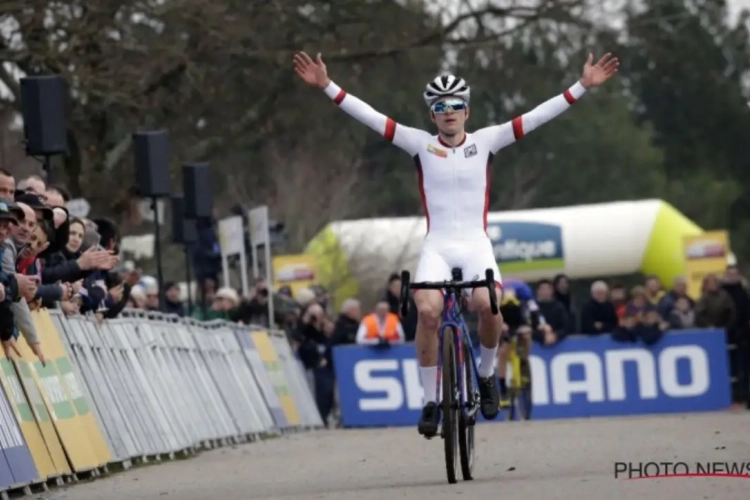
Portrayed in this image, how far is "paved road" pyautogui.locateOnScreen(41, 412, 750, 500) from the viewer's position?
11.9 m

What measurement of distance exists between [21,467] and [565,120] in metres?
72.9

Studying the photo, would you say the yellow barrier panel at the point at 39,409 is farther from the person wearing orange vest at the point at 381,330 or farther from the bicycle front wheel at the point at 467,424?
the person wearing orange vest at the point at 381,330

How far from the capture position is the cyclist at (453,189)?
1344 centimetres

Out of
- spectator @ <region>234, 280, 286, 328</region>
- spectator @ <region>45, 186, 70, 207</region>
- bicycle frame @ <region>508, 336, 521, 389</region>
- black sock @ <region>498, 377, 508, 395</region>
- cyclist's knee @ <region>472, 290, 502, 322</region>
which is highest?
spectator @ <region>45, 186, 70, 207</region>

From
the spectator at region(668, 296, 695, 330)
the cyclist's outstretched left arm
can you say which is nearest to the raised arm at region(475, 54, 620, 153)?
the cyclist's outstretched left arm

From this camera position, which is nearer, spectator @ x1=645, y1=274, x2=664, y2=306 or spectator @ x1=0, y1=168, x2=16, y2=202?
spectator @ x1=0, y1=168, x2=16, y2=202

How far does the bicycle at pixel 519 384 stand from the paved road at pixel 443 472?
6.45m

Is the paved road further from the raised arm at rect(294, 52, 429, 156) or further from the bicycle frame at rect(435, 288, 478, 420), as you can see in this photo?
the raised arm at rect(294, 52, 429, 156)

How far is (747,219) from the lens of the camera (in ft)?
301

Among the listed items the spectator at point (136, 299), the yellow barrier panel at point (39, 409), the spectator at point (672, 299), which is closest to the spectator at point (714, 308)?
the spectator at point (672, 299)

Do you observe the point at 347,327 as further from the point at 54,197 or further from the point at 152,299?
the point at 54,197

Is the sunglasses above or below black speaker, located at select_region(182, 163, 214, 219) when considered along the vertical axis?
below

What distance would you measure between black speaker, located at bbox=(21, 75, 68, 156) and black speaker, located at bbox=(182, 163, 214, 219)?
23.2 ft

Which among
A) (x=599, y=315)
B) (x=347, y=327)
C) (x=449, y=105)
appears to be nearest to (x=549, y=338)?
(x=599, y=315)
